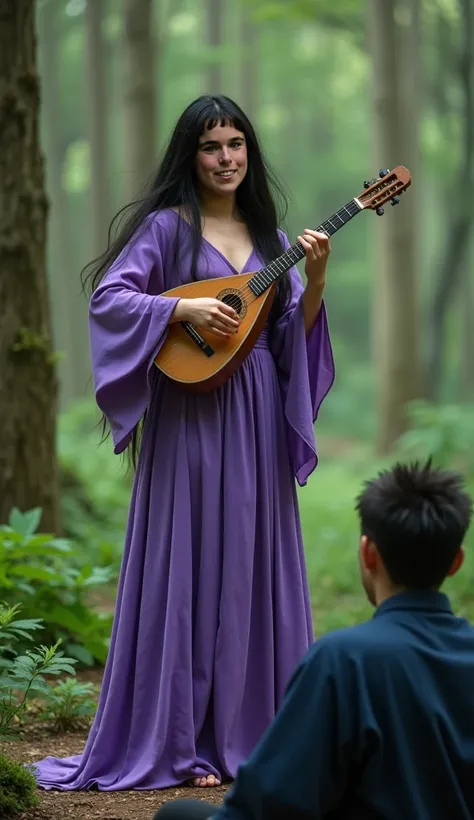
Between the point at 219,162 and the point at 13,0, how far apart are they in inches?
90.1

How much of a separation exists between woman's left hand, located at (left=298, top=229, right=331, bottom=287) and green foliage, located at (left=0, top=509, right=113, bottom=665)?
5.79ft

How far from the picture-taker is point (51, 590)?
549 centimetres

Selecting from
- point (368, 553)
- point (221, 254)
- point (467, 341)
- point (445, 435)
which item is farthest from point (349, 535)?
point (467, 341)

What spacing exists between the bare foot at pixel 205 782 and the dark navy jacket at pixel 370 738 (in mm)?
1871

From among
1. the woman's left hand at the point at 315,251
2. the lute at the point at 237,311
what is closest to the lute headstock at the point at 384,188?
the lute at the point at 237,311

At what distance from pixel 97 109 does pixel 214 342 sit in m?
15.4

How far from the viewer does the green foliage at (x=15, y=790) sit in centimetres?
346

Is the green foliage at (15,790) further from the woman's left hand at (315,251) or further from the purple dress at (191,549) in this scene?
the woman's left hand at (315,251)

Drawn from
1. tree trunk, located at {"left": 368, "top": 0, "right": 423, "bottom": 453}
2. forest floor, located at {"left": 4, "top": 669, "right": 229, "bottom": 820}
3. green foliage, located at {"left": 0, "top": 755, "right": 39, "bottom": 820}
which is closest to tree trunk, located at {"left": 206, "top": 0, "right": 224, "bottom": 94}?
tree trunk, located at {"left": 368, "top": 0, "right": 423, "bottom": 453}

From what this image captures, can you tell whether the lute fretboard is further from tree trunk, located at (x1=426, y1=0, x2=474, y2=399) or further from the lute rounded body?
tree trunk, located at (x1=426, y1=0, x2=474, y2=399)

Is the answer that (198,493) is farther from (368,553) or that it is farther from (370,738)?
(370,738)

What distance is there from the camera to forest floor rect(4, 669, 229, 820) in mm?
3604

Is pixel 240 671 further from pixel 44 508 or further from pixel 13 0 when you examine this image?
pixel 13 0

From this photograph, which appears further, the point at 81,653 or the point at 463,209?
the point at 463,209
